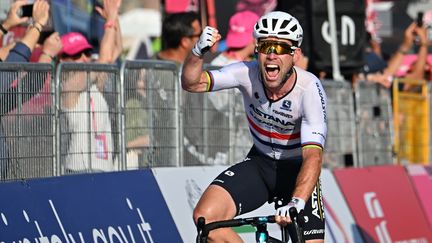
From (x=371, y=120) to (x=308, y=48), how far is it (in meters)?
1.10

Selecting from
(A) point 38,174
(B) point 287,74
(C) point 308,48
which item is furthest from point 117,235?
(C) point 308,48

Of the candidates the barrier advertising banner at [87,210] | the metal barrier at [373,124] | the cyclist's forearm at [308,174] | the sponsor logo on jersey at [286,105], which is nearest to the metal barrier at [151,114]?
the barrier advertising banner at [87,210]

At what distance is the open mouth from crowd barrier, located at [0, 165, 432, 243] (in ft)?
3.31

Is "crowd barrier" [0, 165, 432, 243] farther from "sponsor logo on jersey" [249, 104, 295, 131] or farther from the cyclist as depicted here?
"sponsor logo on jersey" [249, 104, 295, 131]

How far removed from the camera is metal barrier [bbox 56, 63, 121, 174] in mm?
9352

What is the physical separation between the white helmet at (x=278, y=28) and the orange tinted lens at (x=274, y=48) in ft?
0.21

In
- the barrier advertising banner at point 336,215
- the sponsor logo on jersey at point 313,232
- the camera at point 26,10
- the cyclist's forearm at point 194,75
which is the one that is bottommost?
the barrier advertising banner at point 336,215

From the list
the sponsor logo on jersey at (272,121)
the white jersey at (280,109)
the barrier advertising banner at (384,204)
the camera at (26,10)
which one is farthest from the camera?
the barrier advertising banner at (384,204)

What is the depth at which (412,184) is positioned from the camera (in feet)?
44.7

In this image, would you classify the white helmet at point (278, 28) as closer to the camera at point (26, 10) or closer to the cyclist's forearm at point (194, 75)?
the cyclist's forearm at point (194, 75)

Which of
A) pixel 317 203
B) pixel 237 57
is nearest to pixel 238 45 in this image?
pixel 237 57

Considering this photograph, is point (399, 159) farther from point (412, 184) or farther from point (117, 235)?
point (117, 235)

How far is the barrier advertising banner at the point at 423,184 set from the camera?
13.7 metres

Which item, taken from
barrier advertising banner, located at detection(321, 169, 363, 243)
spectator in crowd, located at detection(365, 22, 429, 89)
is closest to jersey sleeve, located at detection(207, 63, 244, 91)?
barrier advertising banner, located at detection(321, 169, 363, 243)
